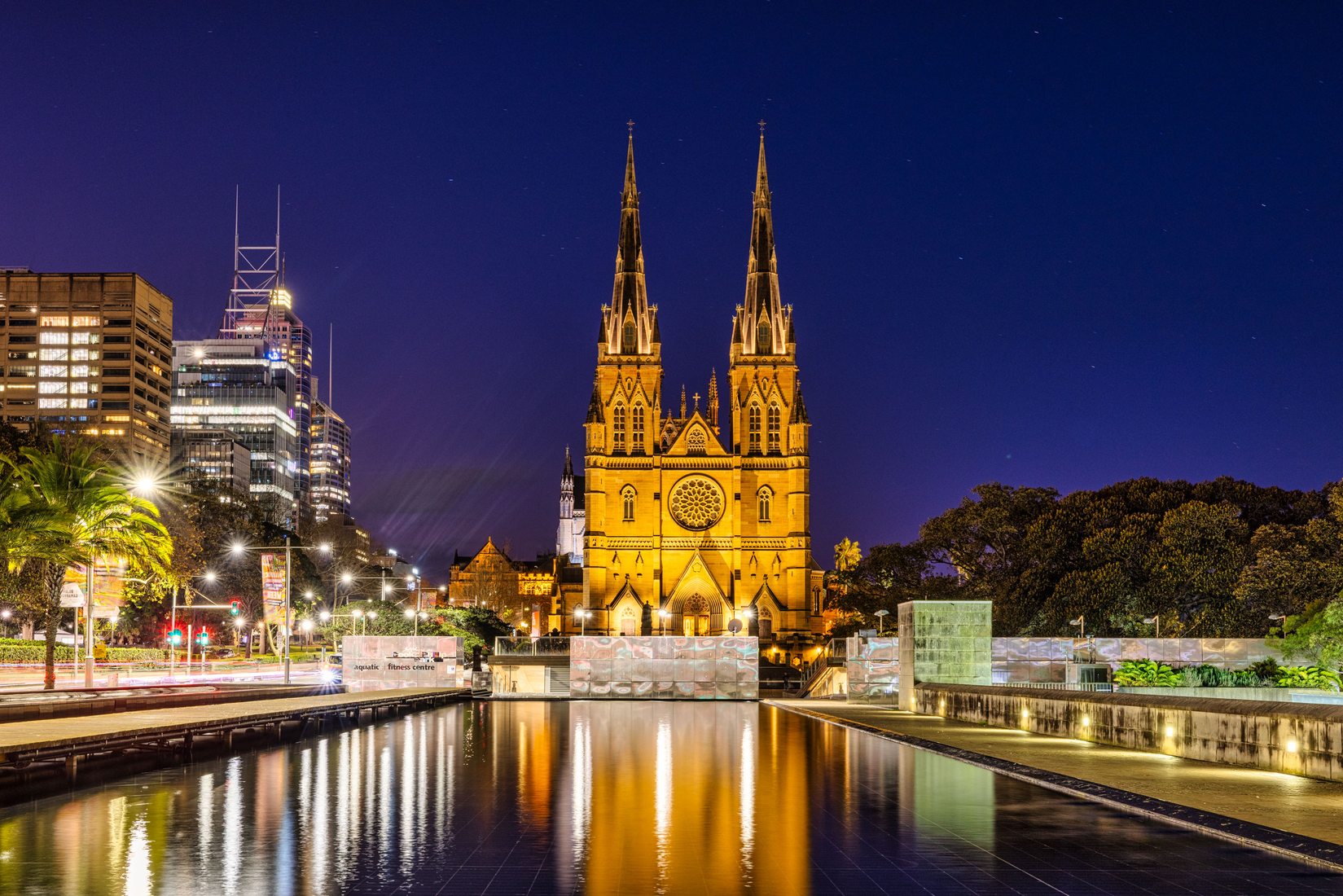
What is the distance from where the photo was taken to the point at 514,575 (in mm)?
166000

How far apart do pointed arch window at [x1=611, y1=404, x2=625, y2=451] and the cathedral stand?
3.5 inches

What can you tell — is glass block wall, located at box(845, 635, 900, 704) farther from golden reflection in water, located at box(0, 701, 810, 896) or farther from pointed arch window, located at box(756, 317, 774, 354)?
pointed arch window, located at box(756, 317, 774, 354)

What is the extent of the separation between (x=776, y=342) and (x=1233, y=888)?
90.3 m

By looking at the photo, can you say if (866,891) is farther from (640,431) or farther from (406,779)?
(640,431)

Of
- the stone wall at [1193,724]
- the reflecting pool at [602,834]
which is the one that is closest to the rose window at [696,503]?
the stone wall at [1193,724]

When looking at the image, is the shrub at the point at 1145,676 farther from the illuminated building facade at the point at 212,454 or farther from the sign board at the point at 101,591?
the illuminated building facade at the point at 212,454

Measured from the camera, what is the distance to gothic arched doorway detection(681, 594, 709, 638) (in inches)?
3767

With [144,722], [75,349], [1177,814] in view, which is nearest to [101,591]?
[144,722]

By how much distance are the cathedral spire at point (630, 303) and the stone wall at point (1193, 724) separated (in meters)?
73.9

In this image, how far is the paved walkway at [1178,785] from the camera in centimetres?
1129

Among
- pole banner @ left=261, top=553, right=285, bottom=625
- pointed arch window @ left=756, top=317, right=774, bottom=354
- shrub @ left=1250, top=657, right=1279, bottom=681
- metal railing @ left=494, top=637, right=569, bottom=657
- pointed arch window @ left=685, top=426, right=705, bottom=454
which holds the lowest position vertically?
metal railing @ left=494, top=637, right=569, bottom=657

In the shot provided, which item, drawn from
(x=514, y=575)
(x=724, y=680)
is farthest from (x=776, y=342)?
(x=514, y=575)

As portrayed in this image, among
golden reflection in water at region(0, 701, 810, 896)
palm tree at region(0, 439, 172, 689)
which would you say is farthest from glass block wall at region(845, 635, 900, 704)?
palm tree at region(0, 439, 172, 689)

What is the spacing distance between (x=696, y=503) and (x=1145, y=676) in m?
64.5
